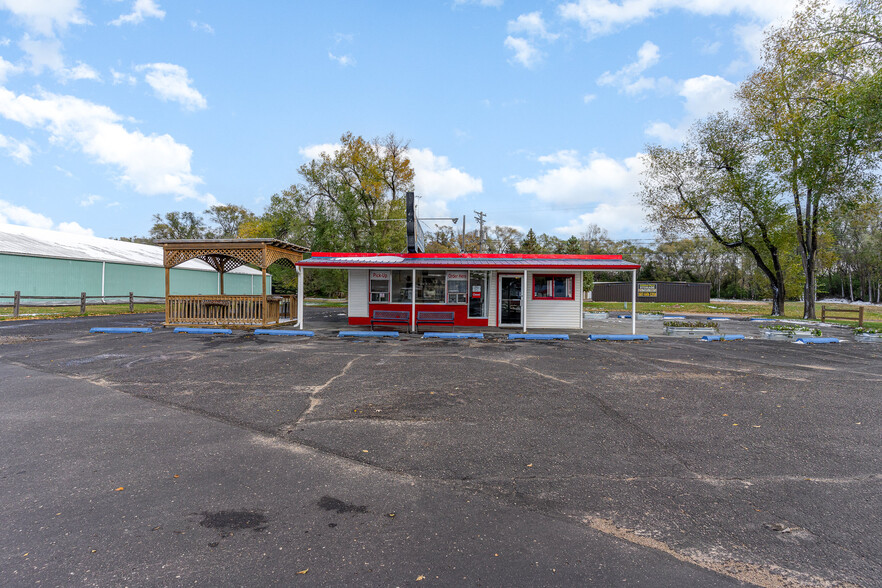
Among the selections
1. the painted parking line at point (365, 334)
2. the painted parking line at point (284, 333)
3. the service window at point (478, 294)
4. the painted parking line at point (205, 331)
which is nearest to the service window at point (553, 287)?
the service window at point (478, 294)

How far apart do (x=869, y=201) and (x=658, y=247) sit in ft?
128

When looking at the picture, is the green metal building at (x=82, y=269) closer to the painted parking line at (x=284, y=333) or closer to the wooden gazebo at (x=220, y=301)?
the wooden gazebo at (x=220, y=301)

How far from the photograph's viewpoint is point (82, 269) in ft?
81.4

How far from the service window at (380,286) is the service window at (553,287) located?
221 inches

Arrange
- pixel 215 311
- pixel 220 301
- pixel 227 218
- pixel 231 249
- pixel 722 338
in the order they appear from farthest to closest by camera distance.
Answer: pixel 227 218 → pixel 220 301 → pixel 215 311 → pixel 231 249 → pixel 722 338

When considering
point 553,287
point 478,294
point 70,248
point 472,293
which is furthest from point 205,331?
point 70,248

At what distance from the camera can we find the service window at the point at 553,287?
51.5ft

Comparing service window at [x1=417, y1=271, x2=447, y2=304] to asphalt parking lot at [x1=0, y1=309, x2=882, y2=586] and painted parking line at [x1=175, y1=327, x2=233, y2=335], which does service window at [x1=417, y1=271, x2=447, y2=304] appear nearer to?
painted parking line at [x1=175, y1=327, x2=233, y2=335]

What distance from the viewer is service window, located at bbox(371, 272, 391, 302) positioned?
15695 mm

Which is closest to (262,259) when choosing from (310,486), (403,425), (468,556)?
(403,425)

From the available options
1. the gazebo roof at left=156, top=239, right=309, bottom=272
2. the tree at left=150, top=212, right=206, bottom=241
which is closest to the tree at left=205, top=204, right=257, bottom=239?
the tree at left=150, top=212, right=206, bottom=241

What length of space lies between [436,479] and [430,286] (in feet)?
40.7

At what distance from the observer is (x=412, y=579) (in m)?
2.22

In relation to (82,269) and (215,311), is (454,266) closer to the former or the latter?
(215,311)
